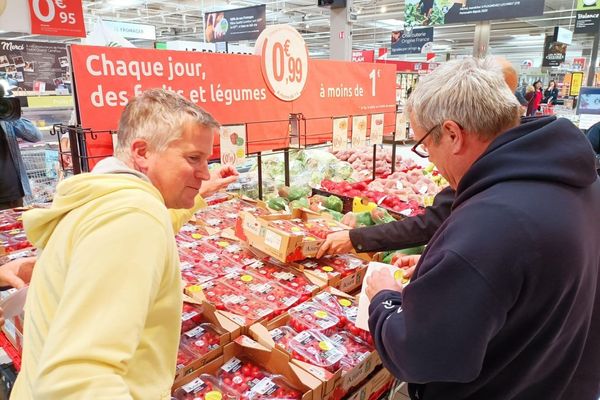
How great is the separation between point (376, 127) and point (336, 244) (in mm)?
1597

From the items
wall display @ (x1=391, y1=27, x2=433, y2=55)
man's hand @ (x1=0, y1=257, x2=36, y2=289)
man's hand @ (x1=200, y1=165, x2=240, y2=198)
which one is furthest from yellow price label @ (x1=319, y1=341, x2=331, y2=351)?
wall display @ (x1=391, y1=27, x2=433, y2=55)

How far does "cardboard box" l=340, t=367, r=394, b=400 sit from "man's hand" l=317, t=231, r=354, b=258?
69cm

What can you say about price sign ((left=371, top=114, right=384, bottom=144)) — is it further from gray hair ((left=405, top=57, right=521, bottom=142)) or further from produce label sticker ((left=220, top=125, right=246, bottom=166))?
gray hair ((left=405, top=57, right=521, bottom=142))

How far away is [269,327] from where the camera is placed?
1.82m

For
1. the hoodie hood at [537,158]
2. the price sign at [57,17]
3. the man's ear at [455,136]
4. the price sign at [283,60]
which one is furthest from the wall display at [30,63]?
the hoodie hood at [537,158]

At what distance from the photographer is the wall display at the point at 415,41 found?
1109 cm

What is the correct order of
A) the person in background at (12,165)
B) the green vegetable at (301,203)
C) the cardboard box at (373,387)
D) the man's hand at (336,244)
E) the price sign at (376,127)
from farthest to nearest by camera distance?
the person in background at (12,165)
the price sign at (376,127)
the green vegetable at (301,203)
the man's hand at (336,244)
the cardboard box at (373,387)

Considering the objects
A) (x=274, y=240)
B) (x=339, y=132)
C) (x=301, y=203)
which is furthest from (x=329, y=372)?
(x=339, y=132)

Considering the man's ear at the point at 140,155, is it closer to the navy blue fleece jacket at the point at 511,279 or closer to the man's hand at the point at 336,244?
the navy blue fleece jacket at the point at 511,279

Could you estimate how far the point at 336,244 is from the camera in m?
2.31

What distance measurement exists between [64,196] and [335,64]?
107 inches

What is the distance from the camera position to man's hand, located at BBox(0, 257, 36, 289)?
5.72ft

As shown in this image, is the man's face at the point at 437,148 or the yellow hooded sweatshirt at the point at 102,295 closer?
the yellow hooded sweatshirt at the point at 102,295

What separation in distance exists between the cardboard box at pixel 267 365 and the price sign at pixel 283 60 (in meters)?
1.76
